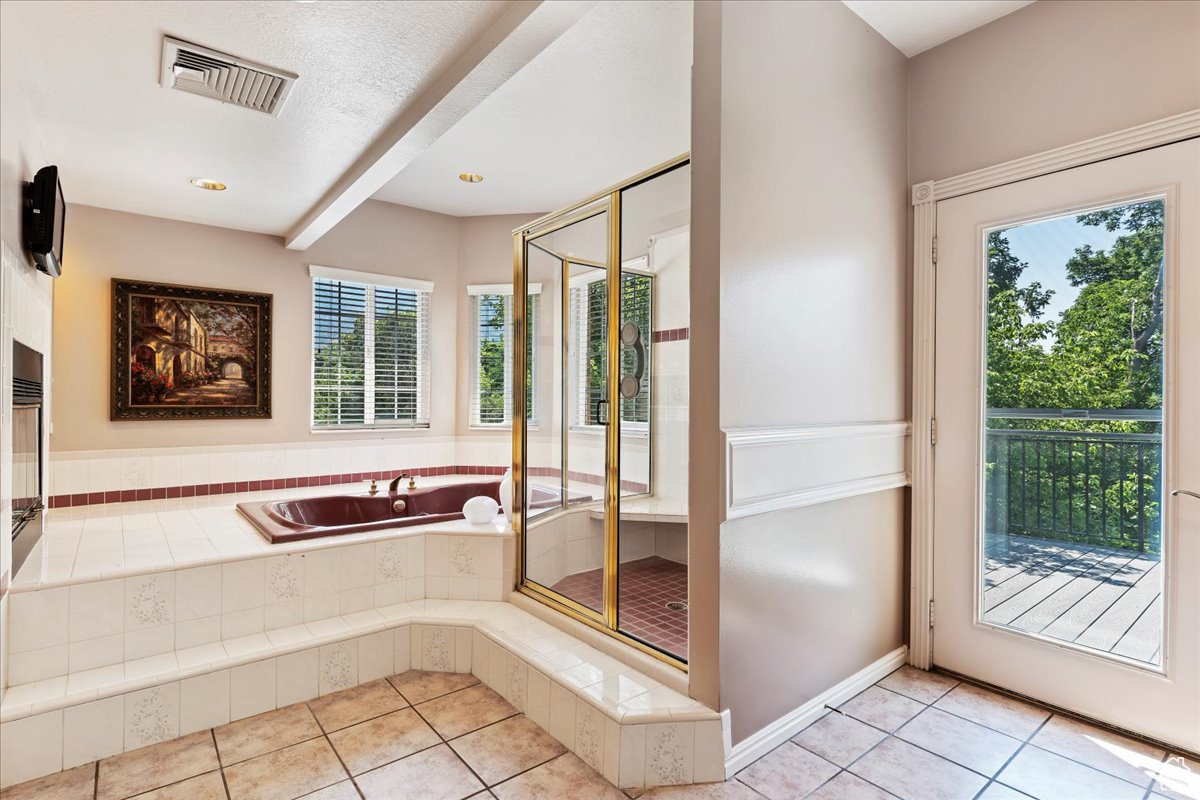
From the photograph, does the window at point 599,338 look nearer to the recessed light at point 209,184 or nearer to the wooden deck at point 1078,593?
the wooden deck at point 1078,593

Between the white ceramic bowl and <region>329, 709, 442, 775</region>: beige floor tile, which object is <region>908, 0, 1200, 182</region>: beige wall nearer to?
the white ceramic bowl

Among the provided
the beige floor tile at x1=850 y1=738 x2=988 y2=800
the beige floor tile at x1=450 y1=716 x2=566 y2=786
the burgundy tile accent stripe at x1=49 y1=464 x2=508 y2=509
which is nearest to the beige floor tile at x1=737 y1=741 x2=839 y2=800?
the beige floor tile at x1=850 y1=738 x2=988 y2=800

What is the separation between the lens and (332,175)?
3160mm

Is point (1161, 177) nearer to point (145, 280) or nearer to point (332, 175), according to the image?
point (332, 175)

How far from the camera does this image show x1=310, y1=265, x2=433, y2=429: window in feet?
14.3

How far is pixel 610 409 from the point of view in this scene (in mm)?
2465

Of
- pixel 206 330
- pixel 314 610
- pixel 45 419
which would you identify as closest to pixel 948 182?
pixel 314 610

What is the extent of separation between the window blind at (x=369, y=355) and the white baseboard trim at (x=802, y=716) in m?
3.42

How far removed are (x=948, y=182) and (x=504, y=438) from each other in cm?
336

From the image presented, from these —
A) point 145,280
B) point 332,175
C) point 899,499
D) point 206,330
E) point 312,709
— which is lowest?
point 312,709

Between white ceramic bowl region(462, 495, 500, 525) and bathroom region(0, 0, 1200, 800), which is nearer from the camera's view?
bathroom region(0, 0, 1200, 800)

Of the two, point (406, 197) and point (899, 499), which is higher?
point (406, 197)

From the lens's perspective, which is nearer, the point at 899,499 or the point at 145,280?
the point at 899,499

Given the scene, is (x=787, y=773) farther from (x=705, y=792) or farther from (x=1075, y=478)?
(x=1075, y=478)
